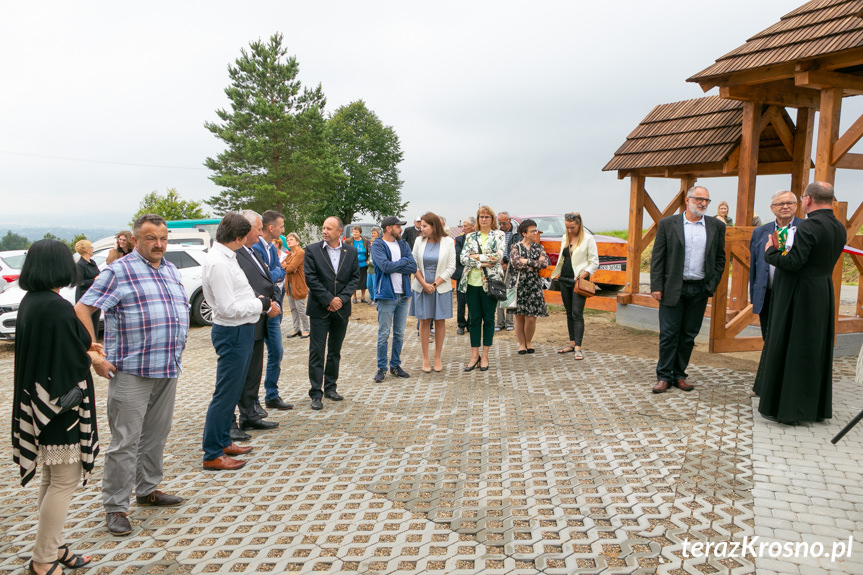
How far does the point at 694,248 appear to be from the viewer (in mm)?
6449

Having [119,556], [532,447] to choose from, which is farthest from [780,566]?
[119,556]

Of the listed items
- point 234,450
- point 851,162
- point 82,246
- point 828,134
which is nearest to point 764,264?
point 828,134

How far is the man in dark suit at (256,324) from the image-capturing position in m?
5.14

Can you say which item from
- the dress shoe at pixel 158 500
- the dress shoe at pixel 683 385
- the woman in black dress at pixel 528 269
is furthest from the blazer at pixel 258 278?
the dress shoe at pixel 683 385

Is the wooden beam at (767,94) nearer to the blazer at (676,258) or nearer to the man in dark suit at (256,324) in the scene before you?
the blazer at (676,258)

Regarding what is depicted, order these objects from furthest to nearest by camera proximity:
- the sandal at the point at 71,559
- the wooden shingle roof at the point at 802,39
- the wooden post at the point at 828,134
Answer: the wooden post at the point at 828,134 → the wooden shingle roof at the point at 802,39 → the sandal at the point at 71,559

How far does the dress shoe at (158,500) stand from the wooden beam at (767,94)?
8.69 m

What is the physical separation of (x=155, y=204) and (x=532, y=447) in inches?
2574

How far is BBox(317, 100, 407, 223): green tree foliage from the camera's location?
56875 millimetres

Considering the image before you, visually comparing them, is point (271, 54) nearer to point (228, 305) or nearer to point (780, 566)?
point (228, 305)

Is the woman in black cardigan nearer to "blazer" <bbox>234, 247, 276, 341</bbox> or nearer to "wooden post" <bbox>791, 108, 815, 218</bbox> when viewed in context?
"blazer" <bbox>234, 247, 276, 341</bbox>

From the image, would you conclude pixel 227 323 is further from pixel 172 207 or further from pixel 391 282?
pixel 172 207

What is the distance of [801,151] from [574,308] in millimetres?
5328

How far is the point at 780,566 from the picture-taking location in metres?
3.06
